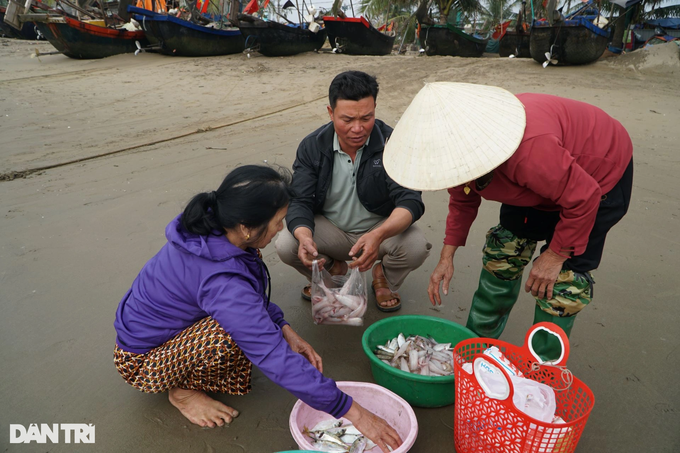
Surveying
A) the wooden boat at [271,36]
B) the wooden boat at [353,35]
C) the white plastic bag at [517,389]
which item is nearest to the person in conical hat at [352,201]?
the white plastic bag at [517,389]

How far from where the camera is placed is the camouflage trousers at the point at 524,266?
1.80 m

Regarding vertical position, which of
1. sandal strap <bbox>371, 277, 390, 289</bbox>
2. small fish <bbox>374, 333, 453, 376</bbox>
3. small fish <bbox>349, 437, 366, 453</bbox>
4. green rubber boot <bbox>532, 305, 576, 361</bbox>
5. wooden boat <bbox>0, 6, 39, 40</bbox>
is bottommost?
small fish <bbox>349, 437, 366, 453</bbox>

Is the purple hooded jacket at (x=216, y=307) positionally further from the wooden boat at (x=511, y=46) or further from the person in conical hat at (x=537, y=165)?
the wooden boat at (x=511, y=46)

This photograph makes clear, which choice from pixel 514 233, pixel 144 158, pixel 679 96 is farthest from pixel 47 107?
pixel 679 96

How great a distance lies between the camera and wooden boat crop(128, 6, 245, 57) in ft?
42.5

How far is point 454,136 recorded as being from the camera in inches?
59.9

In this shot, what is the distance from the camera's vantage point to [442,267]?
2109 millimetres

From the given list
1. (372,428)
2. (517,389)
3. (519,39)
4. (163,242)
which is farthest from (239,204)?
(519,39)

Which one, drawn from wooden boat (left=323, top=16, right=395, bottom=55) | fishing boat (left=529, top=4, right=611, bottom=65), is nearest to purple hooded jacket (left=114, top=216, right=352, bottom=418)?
fishing boat (left=529, top=4, right=611, bottom=65)

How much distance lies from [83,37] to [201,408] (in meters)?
14.1

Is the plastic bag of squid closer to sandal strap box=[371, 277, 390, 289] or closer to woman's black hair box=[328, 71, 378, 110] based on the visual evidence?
sandal strap box=[371, 277, 390, 289]

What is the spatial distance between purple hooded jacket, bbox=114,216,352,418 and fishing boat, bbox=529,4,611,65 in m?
9.67

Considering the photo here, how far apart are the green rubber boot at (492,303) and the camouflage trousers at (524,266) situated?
45 mm

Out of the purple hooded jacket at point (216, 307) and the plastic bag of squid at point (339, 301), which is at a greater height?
the purple hooded jacket at point (216, 307)
